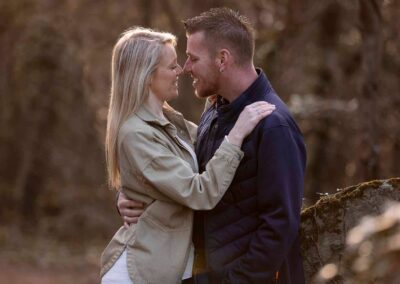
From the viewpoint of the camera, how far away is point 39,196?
16906mm

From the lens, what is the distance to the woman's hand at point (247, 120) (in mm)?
3863

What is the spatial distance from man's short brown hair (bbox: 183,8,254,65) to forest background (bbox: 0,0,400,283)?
7895 mm

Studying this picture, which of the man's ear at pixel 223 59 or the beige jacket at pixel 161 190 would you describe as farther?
the man's ear at pixel 223 59

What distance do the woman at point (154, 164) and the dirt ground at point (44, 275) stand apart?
899 centimetres

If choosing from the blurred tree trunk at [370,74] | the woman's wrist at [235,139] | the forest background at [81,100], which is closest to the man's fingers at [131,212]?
the woman's wrist at [235,139]

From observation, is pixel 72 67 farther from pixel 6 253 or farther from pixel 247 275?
pixel 247 275

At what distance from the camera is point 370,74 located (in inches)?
269

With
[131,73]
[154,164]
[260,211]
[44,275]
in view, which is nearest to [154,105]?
[131,73]

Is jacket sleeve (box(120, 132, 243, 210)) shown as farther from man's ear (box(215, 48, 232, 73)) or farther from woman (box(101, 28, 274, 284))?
man's ear (box(215, 48, 232, 73))

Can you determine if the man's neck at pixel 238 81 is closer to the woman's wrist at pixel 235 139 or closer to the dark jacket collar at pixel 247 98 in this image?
the dark jacket collar at pixel 247 98

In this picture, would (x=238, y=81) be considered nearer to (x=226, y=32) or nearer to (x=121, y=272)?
(x=226, y=32)

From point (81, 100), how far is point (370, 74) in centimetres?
1060

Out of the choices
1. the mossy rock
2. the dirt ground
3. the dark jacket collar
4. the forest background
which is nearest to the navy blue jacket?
the dark jacket collar

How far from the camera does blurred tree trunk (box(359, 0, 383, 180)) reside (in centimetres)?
661
